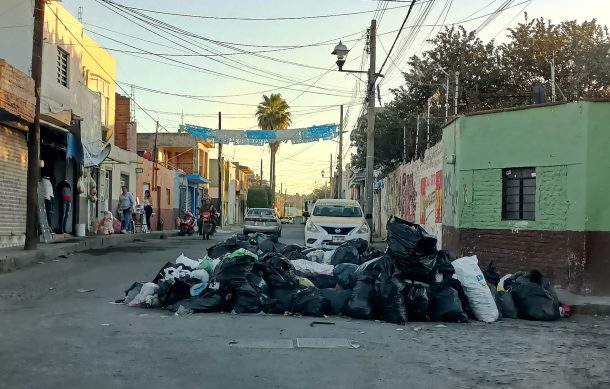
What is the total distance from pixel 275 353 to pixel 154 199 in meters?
30.0

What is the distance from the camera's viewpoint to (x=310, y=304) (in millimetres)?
8414

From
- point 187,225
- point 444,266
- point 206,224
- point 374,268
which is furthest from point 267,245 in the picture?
point 187,225

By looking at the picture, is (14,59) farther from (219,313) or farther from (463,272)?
(463,272)

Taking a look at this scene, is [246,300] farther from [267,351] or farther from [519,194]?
[519,194]

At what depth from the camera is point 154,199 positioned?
34.8 meters

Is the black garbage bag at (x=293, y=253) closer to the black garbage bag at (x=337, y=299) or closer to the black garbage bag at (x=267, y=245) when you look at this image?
the black garbage bag at (x=267, y=245)

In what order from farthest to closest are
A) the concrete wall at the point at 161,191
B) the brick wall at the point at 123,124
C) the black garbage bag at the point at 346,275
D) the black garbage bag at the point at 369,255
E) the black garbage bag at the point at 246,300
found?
1. the concrete wall at the point at 161,191
2. the brick wall at the point at 123,124
3. the black garbage bag at the point at 369,255
4. the black garbage bag at the point at 346,275
5. the black garbage bag at the point at 246,300

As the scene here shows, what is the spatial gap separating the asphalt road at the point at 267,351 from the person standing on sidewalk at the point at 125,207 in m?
14.9

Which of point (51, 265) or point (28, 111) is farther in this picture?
point (28, 111)

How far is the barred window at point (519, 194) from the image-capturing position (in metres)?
12.4

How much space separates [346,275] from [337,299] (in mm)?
856

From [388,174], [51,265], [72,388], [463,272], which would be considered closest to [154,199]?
[388,174]

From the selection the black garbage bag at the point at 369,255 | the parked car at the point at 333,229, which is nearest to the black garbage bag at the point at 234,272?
the black garbage bag at the point at 369,255

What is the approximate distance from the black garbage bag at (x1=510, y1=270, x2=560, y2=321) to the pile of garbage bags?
14 millimetres
